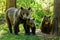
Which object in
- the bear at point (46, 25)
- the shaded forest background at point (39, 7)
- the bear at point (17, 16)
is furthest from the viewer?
the shaded forest background at point (39, 7)

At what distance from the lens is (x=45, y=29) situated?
8211mm

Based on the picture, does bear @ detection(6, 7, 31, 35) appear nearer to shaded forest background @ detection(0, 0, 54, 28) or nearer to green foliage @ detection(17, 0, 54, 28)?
shaded forest background @ detection(0, 0, 54, 28)

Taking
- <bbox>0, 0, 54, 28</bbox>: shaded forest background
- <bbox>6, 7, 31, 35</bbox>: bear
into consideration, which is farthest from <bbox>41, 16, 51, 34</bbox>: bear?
<bbox>0, 0, 54, 28</bbox>: shaded forest background

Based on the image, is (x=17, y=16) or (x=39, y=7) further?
(x=39, y=7)

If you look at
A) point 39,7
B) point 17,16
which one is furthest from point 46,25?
point 39,7

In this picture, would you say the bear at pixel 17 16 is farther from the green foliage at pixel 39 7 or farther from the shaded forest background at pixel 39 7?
the green foliage at pixel 39 7

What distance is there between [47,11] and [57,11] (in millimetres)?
4312

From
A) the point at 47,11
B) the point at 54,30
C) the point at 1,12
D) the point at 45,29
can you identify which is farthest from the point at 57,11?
the point at 1,12

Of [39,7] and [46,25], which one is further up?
[39,7]

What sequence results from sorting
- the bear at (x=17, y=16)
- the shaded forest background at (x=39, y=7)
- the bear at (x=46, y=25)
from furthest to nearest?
the shaded forest background at (x=39, y=7)
the bear at (x=46, y=25)
the bear at (x=17, y=16)

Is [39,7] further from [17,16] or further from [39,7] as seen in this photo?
[17,16]

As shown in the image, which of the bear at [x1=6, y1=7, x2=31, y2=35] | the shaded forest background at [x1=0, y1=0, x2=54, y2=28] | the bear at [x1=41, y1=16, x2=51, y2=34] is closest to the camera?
the bear at [x1=6, y1=7, x2=31, y2=35]

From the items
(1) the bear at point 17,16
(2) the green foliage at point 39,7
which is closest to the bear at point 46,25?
(1) the bear at point 17,16

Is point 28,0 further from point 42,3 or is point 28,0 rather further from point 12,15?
point 12,15
